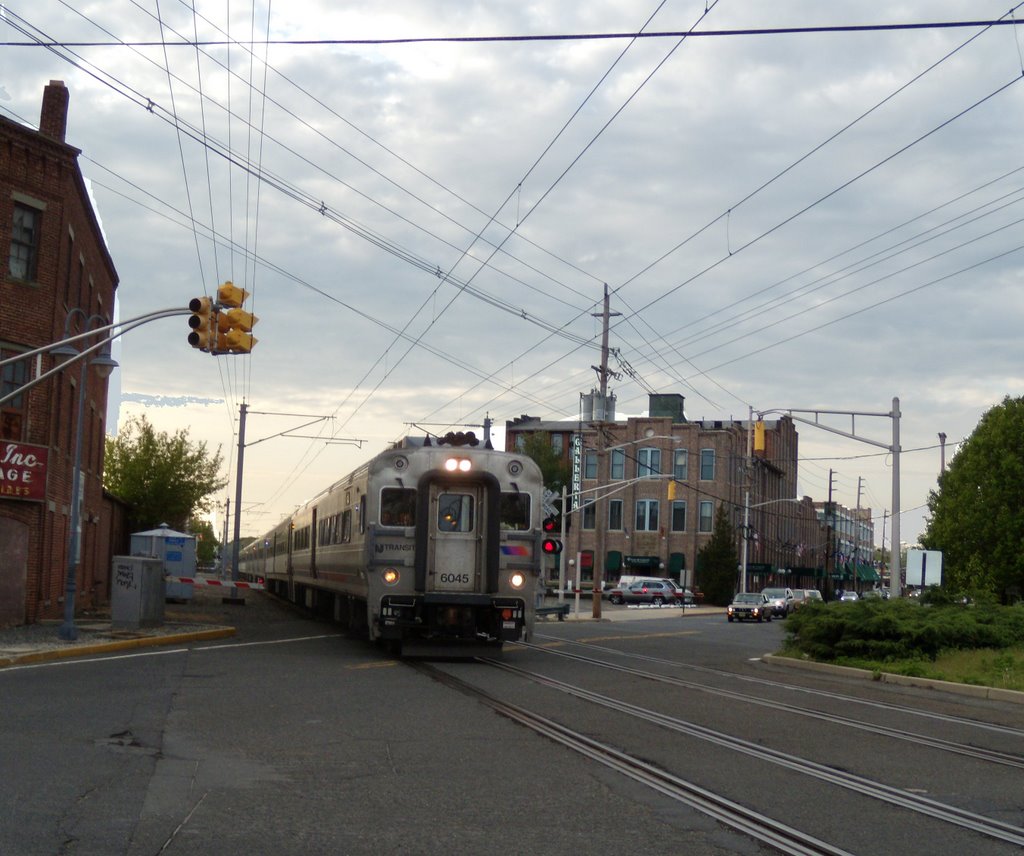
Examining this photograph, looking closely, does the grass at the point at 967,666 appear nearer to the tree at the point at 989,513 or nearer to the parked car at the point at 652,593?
the tree at the point at 989,513

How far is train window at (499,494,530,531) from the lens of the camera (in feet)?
67.1

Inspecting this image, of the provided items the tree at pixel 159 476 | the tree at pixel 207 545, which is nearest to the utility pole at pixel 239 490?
the tree at pixel 159 476

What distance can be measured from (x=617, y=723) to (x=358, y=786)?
454 centimetres

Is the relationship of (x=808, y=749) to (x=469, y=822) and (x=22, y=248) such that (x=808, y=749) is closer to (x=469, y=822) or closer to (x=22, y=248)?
(x=469, y=822)

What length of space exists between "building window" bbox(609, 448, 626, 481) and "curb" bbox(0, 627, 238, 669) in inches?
2169

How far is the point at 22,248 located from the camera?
2709 cm

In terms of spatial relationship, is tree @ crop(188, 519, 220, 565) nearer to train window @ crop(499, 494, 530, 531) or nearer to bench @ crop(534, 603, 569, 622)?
bench @ crop(534, 603, 569, 622)

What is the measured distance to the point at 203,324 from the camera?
17.3m

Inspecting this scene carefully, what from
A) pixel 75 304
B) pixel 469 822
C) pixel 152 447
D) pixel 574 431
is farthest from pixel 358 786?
pixel 574 431

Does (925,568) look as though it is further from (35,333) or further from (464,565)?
(35,333)

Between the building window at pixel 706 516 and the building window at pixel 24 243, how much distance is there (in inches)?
2276

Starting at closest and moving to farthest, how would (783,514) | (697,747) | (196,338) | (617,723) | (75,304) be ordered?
(697,747)
(617,723)
(196,338)
(75,304)
(783,514)

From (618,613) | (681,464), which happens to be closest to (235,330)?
(618,613)

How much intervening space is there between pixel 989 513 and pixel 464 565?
4565 centimetres
